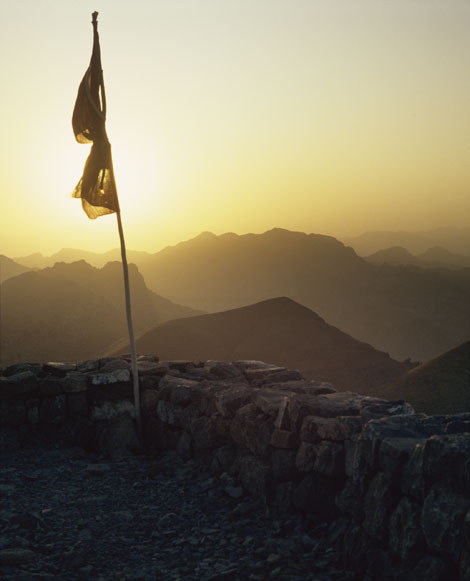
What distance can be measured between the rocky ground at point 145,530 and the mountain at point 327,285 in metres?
100

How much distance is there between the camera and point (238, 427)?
24.5 feet

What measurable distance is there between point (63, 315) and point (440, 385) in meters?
54.6

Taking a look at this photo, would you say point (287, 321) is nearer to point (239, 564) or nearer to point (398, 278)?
point (239, 564)

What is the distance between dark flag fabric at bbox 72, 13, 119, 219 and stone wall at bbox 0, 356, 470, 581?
122 inches

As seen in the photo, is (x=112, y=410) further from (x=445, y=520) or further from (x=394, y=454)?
(x=445, y=520)

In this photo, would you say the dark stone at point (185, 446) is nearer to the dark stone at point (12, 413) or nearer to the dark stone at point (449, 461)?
the dark stone at point (12, 413)

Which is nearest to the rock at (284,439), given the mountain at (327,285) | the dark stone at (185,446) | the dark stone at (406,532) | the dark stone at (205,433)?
the dark stone at (205,433)

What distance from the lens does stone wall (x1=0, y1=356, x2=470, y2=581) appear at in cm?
431

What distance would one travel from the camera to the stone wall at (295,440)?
431cm

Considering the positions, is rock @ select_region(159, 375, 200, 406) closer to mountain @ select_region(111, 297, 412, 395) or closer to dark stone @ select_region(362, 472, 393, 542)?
dark stone @ select_region(362, 472, 393, 542)

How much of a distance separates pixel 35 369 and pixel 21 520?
16.8 feet

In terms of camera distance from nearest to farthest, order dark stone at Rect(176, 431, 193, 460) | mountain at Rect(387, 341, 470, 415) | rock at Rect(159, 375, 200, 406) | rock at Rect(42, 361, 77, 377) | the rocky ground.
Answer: the rocky ground → dark stone at Rect(176, 431, 193, 460) → rock at Rect(159, 375, 200, 406) → rock at Rect(42, 361, 77, 377) → mountain at Rect(387, 341, 470, 415)

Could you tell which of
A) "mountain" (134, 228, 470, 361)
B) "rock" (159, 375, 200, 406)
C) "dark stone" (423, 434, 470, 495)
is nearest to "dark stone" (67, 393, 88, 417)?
"rock" (159, 375, 200, 406)

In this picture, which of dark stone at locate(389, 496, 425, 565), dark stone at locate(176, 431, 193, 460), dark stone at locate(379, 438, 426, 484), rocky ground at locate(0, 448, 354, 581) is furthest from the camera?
dark stone at locate(176, 431, 193, 460)
